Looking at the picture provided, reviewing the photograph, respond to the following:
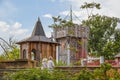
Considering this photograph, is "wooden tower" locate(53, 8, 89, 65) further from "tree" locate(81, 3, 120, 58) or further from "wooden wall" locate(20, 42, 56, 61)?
"tree" locate(81, 3, 120, 58)

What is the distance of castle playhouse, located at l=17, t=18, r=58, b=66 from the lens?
2048 cm

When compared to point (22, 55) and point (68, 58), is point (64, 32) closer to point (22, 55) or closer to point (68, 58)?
point (68, 58)

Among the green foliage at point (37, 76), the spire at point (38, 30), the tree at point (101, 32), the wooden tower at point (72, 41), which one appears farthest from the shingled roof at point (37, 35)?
the tree at point (101, 32)

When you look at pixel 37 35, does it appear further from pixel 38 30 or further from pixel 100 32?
pixel 100 32

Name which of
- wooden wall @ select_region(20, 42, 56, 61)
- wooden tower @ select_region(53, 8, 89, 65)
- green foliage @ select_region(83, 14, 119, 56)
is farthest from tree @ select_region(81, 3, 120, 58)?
wooden wall @ select_region(20, 42, 56, 61)

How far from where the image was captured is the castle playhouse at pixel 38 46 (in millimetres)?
20478

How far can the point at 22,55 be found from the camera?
885 inches

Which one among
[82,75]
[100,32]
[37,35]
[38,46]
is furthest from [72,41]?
[82,75]

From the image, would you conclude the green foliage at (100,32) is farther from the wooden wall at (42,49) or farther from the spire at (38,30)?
the wooden wall at (42,49)

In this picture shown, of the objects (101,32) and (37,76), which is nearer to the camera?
(37,76)

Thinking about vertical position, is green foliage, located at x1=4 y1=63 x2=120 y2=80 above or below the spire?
below

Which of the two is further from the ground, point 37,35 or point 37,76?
point 37,35

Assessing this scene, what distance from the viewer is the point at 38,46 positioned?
20.8 m

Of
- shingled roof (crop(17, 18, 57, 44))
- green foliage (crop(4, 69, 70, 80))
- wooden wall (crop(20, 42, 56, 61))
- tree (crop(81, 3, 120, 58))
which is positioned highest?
tree (crop(81, 3, 120, 58))
